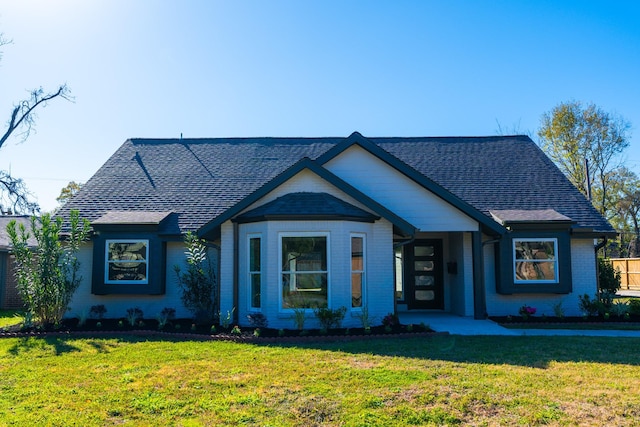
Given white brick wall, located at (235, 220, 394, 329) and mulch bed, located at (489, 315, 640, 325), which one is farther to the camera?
mulch bed, located at (489, 315, 640, 325)

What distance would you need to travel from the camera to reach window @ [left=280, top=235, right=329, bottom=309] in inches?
458

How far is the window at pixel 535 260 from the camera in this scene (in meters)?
13.8

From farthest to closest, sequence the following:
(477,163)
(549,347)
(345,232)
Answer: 1. (477,163)
2. (345,232)
3. (549,347)

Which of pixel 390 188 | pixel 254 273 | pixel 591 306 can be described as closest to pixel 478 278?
pixel 591 306

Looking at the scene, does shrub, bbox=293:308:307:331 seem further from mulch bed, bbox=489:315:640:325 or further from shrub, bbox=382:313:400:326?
mulch bed, bbox=489:315:640:325

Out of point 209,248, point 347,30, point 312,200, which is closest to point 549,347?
point 312,200

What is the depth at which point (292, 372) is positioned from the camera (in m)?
7.43

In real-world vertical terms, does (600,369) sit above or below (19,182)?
below

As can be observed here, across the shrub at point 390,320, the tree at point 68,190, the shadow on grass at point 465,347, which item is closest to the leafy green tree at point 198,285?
the shadow on grass at point 465,347

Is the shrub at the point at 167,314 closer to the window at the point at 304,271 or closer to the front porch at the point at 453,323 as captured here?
the window at the point at 304,271

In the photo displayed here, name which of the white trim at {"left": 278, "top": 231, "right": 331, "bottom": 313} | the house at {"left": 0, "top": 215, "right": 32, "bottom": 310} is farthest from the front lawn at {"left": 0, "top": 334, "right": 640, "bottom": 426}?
the house at {"left": 0, "top": 215, "right": 32, "bottom": 310}

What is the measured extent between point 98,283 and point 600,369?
11.6 m

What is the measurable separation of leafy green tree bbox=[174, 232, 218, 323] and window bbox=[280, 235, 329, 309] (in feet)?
6.91

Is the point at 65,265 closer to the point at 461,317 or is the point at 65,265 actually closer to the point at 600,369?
the point at 461,317
